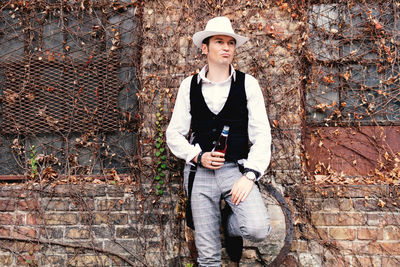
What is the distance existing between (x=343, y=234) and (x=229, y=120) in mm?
1749

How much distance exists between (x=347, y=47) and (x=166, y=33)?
73.1 inches

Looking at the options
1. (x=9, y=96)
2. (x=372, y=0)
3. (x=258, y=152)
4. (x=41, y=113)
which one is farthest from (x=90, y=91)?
(x=372, y=0)

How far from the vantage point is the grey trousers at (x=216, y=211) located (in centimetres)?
276

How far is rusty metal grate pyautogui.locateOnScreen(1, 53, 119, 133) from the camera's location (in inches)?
161

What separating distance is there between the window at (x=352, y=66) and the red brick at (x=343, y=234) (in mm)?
1052

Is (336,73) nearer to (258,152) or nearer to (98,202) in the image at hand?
(258,152)

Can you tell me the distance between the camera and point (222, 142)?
2814mm

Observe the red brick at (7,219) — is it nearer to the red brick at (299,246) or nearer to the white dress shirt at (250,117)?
the white dress shirt at (250,117)

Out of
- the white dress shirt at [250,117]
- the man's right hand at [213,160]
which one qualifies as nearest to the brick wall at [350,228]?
the white dress shirt at [250,117]

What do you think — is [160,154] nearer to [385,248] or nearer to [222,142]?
[222,142]

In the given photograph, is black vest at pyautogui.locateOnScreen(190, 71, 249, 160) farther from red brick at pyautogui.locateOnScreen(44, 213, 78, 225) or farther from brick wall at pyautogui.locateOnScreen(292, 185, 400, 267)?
red brick at pyautogui.locateOnScreen(44, 213, 78, 225)

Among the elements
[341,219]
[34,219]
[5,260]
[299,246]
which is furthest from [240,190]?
[5,260]

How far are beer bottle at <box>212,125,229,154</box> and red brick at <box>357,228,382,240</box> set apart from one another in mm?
1762

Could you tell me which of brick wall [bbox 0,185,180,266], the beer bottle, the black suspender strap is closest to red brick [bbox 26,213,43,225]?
brick wall [bbox 0,185,180,266]
